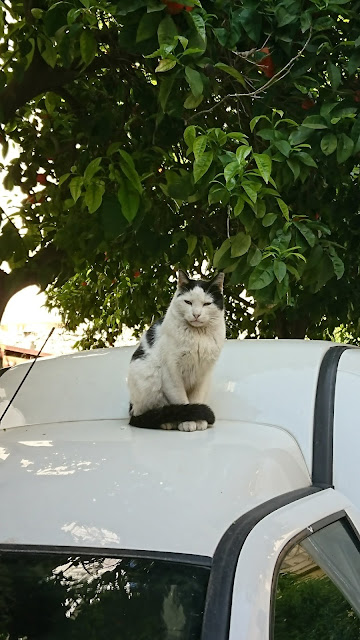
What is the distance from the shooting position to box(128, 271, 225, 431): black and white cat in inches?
91.7

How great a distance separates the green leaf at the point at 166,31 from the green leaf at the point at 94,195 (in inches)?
18.0

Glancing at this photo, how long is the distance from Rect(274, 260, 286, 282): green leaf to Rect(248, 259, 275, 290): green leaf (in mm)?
23

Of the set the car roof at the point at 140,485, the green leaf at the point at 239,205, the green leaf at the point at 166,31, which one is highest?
the green leaf at the point at 166,31

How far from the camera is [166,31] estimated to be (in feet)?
6.30

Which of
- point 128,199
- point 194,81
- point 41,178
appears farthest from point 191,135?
point 41,178

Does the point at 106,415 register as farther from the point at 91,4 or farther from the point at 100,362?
the point at 91,4

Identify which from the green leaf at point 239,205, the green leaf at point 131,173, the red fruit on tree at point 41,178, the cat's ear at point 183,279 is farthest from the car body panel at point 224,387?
the red fruit on tree at point 41,178

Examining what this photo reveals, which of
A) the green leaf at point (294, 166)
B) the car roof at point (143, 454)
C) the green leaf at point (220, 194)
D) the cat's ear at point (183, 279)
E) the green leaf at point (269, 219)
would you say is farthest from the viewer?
the cat's ear at point (183, 279)

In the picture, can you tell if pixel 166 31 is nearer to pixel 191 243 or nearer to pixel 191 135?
pixel 191 135

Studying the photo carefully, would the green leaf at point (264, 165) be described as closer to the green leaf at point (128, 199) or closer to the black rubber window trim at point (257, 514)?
the green leaf at point (128, 199)

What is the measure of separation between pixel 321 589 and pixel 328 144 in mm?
1331

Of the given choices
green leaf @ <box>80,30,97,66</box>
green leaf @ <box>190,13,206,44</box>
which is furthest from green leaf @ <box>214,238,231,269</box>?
green leaf @ <box>80,30,97,66</box>

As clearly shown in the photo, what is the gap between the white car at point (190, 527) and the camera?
4.06ft

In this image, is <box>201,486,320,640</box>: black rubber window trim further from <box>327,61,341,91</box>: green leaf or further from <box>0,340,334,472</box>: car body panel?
<box>327,61,341,91</box>: green leaf
